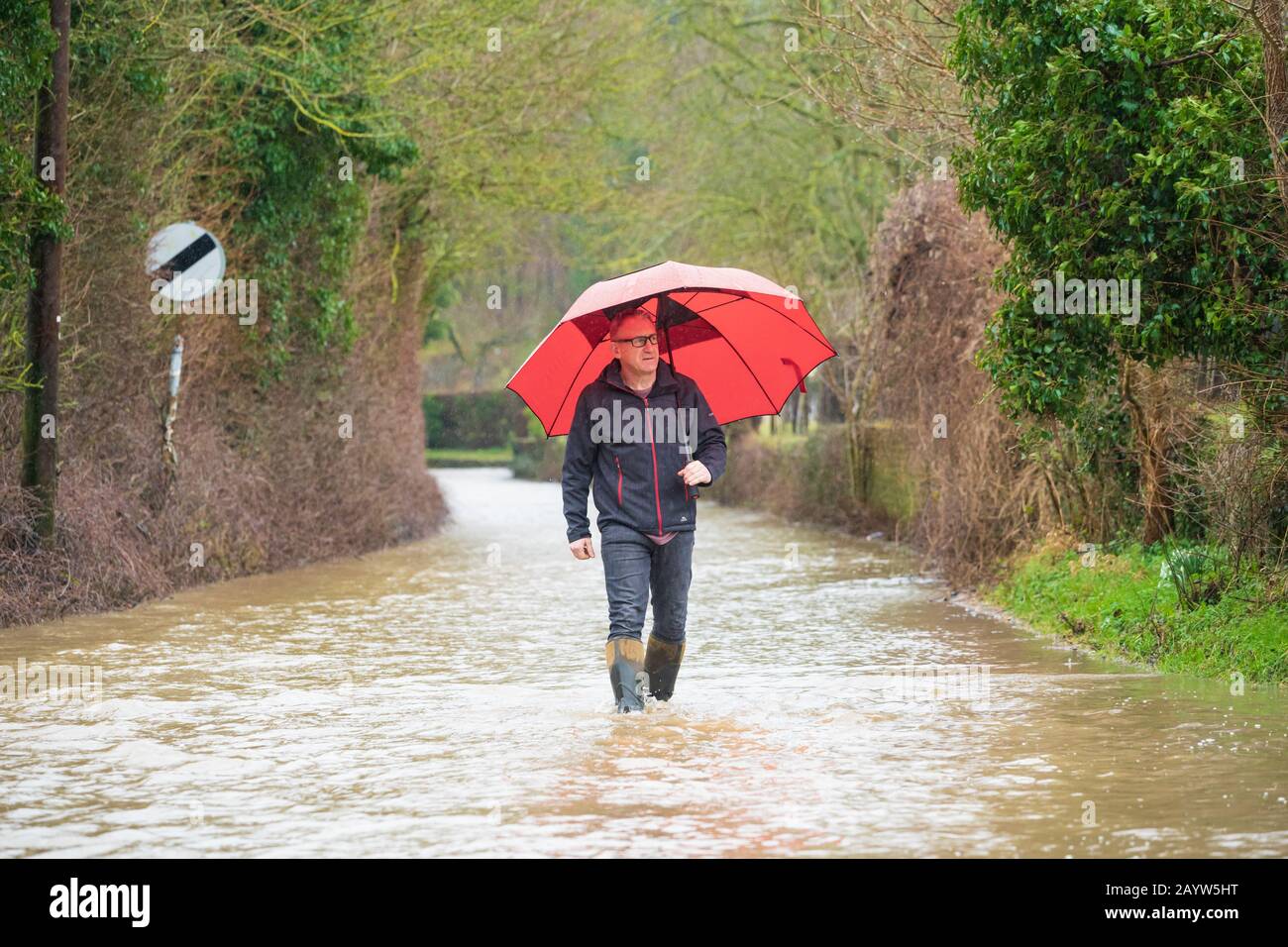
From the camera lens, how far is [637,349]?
8602mm

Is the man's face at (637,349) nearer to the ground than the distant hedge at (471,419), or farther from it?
nearer to the ground

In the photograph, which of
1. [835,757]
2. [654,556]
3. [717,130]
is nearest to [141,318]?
[654,556]

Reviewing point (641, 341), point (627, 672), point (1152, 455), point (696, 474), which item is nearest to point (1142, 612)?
point (1152, 455)

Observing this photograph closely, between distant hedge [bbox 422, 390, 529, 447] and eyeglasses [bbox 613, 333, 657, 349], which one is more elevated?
distant hedge [bbox 422, 390, 529, 447]

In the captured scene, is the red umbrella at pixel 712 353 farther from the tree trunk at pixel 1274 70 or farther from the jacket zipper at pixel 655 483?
the tree trunk at pixel 1274 70

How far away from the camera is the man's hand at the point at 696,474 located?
8430 millimetres

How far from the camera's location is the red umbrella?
9586mm

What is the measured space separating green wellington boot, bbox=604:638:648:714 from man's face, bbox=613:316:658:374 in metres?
1.36

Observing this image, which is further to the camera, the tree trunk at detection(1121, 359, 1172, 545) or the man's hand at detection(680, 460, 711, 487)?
the tree trunk at detection(1121, 359, 1172, 545)

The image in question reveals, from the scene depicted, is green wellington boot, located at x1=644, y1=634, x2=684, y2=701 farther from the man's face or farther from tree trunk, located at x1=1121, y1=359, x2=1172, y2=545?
tree trunk, located at x1=1121, y1=359, x2=1172, y2=545

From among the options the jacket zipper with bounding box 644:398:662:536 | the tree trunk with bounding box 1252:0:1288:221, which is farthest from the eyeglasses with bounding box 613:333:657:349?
the tree trunk with bounding box 1252:0:1288:221

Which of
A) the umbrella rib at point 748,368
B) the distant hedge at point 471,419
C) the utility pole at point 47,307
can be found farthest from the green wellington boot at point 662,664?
the distant hedge at point 471,419

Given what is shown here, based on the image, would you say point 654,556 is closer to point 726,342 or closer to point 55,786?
point 726,342

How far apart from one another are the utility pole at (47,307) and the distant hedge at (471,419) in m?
49.7
